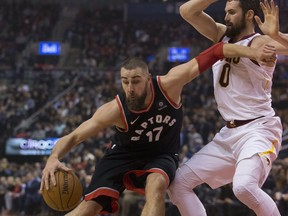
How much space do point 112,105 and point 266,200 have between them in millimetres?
1573

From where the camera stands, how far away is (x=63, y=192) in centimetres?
523

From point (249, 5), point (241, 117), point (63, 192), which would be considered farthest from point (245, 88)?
point (63, 192)

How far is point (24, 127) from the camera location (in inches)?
736

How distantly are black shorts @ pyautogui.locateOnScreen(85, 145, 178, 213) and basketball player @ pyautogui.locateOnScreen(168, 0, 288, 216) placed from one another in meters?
0.26

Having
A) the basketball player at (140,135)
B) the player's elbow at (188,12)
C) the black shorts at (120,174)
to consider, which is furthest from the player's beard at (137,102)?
the player's elbow at (188,12)

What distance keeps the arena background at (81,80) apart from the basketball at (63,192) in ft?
13.9

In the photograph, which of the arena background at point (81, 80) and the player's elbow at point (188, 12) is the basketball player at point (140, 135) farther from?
the arena background at point (81, 80)

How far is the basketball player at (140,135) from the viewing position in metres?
5.19

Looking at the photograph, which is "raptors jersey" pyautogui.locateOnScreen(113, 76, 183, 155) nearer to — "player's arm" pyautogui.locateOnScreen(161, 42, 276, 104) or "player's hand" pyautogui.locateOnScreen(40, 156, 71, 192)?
"player's arm" pyautogui.locateOnScreen(161, 42, 276, 104)

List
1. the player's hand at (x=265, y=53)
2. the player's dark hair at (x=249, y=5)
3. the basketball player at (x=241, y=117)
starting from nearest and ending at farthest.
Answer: the player's hand at (x=265, y=53) < the basketball player at (x=241, y=117) < the player's dark hair at (x=249, y=5)

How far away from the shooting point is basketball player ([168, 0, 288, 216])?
5.03m

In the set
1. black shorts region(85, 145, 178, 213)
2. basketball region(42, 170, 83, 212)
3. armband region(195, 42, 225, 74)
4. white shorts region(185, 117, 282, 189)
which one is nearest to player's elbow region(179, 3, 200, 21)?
armband region(195, 42, 225, 74)

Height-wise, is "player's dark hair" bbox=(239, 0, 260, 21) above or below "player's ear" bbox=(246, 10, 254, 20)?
above

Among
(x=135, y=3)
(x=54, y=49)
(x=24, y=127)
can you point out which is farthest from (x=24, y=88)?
(x=135, y=3)
